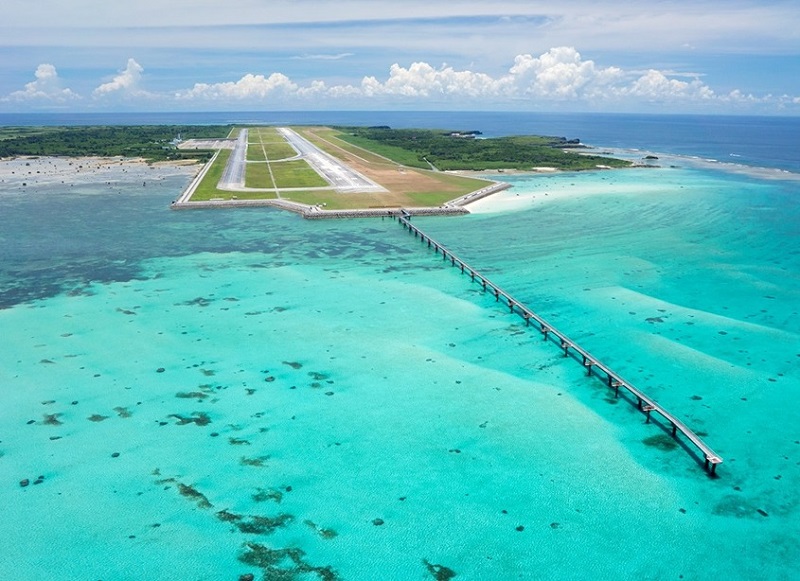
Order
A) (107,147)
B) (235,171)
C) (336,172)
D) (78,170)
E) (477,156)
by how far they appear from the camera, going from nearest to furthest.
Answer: (336,172), (235,171), (78,170), (477,156), (107,147)

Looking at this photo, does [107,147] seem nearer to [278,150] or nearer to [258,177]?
[278,150]

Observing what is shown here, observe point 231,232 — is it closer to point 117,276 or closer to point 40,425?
point 117,276

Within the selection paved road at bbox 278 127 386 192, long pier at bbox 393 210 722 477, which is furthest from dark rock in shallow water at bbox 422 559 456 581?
paved road at bbox 278 127 386 192

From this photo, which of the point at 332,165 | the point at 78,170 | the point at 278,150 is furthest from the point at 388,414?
the point at 278,150

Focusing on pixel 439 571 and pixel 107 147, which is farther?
pixel 107 147

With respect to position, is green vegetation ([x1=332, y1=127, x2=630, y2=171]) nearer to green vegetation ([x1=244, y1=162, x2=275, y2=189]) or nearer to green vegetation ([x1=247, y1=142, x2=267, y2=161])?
green vegetation ([x1=247, y1=142, x2=267, y2=161])

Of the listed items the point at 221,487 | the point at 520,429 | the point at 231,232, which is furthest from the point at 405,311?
the point at 231,232

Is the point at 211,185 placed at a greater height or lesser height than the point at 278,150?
lesser
